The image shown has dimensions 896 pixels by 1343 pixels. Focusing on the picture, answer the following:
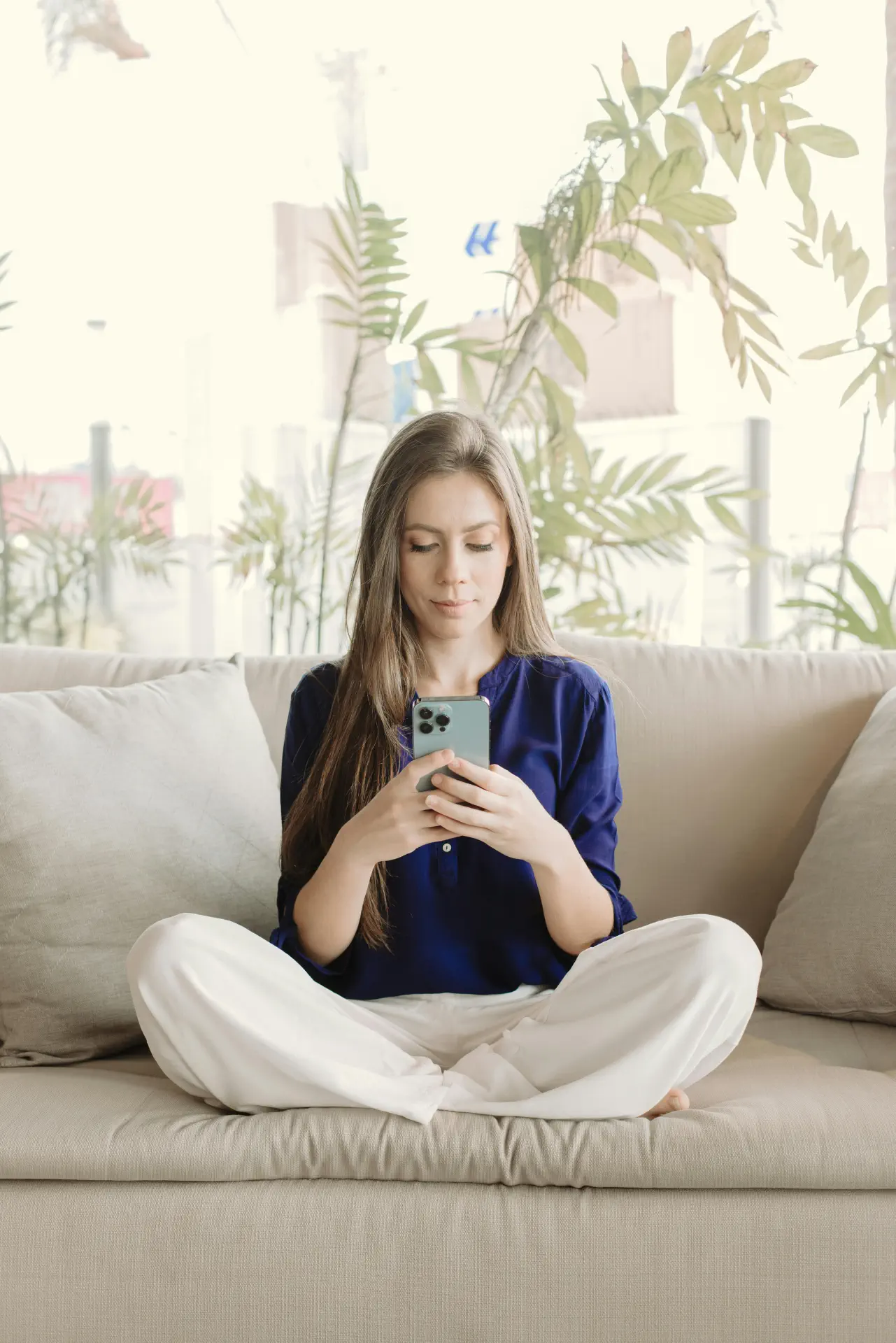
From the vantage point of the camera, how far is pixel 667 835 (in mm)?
1685

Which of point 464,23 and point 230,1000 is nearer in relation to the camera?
point 230,1000

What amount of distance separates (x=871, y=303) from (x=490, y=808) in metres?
1.44

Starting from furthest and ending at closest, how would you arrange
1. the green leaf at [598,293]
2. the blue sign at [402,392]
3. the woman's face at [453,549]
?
the blue sign at [402,392], the green leaf at [598,293], the woman's face at [453,549]

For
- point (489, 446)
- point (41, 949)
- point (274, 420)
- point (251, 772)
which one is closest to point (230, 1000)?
point (41, 949)

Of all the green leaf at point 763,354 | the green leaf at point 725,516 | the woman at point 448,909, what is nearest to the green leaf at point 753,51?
the green leaf at point 763,354

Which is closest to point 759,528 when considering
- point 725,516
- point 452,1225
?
point 725,516

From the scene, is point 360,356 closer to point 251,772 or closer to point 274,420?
point 274,420

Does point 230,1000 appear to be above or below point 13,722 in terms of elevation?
below

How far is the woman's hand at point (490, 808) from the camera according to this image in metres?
1.20

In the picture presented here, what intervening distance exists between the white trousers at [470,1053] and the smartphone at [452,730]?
244mm

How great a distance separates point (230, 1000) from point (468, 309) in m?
1.57

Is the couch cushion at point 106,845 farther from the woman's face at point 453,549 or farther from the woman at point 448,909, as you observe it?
the woman's face at point 453,549

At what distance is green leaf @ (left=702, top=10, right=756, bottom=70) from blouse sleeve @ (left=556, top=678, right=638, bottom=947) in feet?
4.34

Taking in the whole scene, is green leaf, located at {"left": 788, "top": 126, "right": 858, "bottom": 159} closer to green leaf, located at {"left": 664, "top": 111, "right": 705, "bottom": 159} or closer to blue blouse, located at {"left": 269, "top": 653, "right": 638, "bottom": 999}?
green leaf, located at {"left": 664, "top": 111, "right": 705, "bottom": 159}
